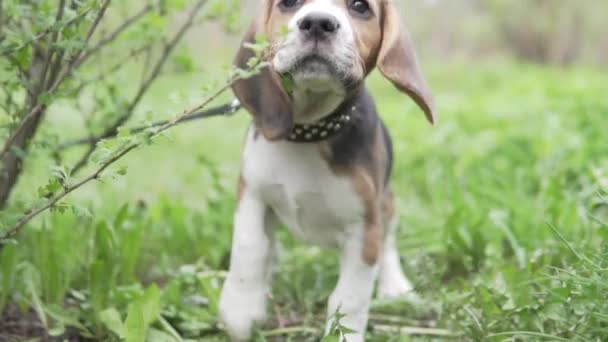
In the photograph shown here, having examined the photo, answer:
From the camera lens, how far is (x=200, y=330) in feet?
9.37

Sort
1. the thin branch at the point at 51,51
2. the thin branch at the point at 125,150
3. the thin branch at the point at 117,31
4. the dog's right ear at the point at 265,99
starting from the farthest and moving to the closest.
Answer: the thin branch at the point at 117,31
the dog's right ear at the point at 265,99
the thin branch at the point at 51,51
the thin branch at the point at 125,150

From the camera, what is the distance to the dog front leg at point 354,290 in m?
2.52

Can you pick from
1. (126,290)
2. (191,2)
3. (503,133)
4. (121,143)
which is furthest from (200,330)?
(503,133)

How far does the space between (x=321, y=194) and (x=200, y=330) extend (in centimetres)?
70

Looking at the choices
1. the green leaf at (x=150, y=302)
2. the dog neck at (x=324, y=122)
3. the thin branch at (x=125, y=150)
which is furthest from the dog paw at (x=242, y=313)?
the thin branch at (x=125, y=150)

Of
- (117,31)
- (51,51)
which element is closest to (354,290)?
(51,51)

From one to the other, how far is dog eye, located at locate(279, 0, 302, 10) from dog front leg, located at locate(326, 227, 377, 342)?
27.4 inches

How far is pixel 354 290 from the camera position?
8.31 feet

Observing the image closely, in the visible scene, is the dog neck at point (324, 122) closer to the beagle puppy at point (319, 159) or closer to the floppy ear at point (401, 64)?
the beagle puppy at point (319, 159)

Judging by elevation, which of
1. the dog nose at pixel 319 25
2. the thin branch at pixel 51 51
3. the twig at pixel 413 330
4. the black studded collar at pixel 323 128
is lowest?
the twig at pixel 413 330

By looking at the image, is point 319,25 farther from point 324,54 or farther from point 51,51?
point 51,51

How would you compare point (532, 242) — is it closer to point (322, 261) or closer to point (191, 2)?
point (322, 261)

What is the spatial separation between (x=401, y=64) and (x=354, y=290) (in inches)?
27.2

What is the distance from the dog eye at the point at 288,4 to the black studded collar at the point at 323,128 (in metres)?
0.34
